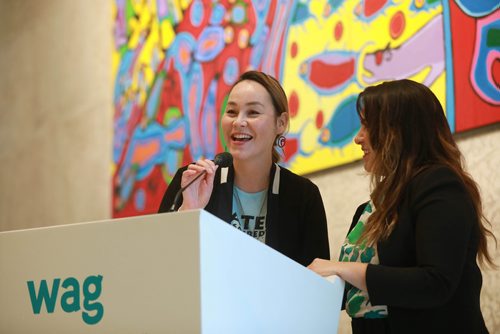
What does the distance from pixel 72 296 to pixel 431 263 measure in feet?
2.35

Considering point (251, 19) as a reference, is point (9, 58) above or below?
below

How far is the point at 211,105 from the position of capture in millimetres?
3398

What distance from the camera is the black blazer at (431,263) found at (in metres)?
1.50

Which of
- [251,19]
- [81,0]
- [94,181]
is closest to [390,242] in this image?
[251,19]

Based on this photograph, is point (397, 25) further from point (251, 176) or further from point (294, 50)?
point (251, 176)

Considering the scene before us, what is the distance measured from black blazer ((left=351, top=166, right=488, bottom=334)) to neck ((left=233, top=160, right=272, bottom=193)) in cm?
71

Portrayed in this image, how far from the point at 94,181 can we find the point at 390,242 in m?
2.86

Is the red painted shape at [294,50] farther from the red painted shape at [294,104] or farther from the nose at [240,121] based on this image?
the nose at [240,121]

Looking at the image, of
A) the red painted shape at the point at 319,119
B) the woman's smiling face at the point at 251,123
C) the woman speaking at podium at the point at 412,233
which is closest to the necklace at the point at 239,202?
the woman's smiling face at the point at 251,123

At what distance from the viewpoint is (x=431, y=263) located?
1503mm

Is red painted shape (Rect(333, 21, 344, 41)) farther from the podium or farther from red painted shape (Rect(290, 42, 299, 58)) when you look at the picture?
the podium

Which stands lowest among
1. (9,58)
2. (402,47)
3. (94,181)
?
(94,181)

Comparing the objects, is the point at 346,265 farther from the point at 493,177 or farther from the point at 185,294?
the point at 493,177

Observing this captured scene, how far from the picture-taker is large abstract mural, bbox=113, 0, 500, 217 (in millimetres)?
2320
